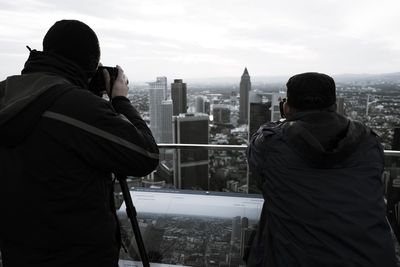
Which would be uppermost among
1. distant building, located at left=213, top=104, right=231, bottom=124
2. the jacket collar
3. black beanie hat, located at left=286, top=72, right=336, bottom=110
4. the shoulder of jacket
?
the jacket collar

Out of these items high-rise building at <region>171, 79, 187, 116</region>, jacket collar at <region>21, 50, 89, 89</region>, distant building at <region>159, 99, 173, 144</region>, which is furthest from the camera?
high-rise building at <region>171, 79, 187, 116</region>

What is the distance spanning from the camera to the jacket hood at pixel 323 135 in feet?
3.93

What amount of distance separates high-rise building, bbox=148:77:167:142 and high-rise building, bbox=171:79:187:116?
0.31 meters

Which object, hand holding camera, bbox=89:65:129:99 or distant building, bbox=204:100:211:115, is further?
distant building, bbox=204:100:211:115

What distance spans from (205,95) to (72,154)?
278 cm

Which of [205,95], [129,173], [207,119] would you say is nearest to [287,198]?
[129,173]

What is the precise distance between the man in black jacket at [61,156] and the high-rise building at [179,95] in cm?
221

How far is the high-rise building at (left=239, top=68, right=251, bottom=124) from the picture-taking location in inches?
117

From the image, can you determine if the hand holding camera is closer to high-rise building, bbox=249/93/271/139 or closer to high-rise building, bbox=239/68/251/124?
high-rise building, bbox=249/93/271/139

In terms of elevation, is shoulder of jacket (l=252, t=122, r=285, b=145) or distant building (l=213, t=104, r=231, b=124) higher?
shoulder of jacket (l=252, t=122, r=285, b=145)

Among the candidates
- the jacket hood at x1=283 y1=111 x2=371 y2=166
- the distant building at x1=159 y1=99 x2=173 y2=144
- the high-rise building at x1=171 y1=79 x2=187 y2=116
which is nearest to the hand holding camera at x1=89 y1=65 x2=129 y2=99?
the jacket hood at x1=283 y1=111 x2=371 y2=166

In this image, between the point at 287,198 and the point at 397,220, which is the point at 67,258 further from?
the point at 397,220

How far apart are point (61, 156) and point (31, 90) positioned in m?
0.23

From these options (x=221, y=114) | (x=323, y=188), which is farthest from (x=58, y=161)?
(x=221, y=114)
